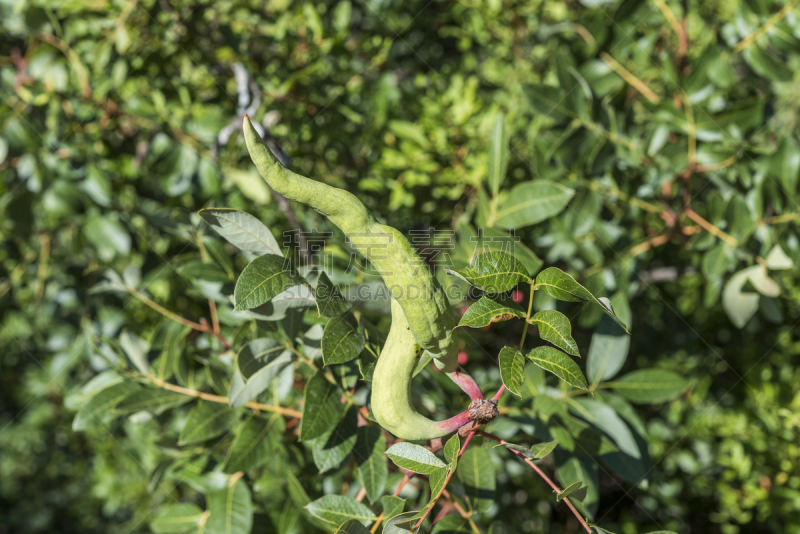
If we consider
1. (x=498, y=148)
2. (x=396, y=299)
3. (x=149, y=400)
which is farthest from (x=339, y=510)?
(x=498, y=148)

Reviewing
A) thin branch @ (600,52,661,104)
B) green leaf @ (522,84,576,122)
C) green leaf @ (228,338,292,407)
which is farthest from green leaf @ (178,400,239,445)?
thin branch @ (600,52,661,104)

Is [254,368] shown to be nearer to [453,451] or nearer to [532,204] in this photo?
[453,451]

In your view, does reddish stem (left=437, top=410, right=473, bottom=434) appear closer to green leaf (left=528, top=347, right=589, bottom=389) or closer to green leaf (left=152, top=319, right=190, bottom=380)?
green leaf (left=528, top=347, right=589, bottom=389)

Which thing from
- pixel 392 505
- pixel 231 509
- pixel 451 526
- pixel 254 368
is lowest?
pixel 231 509

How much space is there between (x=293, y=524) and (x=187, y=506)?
11.0 inches

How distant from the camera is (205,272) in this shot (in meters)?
1.06

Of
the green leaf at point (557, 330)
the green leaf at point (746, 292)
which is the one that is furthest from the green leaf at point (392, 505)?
the green leaf at point (746, 292)

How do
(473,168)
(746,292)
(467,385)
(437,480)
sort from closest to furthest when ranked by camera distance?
(437,480), (467,385), (746,292), (473,168)

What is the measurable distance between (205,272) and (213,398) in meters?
0.30

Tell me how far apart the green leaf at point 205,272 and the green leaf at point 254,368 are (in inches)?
7.7

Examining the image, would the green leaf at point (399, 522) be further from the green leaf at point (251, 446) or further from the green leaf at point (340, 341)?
the green leaf at point (251, 446)

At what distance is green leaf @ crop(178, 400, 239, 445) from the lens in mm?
1027

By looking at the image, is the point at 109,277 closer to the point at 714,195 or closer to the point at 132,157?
the point at 132,157

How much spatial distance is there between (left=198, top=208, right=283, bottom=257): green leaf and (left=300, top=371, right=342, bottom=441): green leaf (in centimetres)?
24
